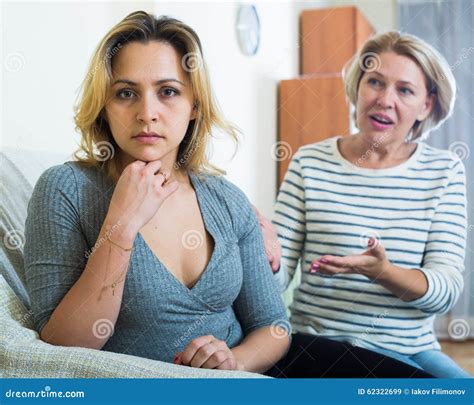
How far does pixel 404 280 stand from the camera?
94 cm

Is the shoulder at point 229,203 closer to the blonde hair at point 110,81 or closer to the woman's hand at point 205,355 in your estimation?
the blonde hair at point 110,81

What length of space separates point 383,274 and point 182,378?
0.37 metres

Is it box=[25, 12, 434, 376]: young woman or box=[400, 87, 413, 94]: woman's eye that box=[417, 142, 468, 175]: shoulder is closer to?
box=[400, 87, 413, 94]: woman's eye

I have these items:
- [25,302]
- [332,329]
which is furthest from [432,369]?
[25,302]

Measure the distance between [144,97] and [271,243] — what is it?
32 centimetres

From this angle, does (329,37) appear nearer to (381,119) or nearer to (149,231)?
(381,119)

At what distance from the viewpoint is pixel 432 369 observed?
947 millimetres

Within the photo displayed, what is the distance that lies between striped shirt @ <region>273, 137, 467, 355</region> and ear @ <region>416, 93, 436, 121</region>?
49 mm

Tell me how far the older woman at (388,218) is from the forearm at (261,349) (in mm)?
118

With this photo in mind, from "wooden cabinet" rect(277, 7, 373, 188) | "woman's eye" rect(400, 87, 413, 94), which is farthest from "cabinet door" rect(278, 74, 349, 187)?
"woman's eye" rect(400, 87, 413, 94)

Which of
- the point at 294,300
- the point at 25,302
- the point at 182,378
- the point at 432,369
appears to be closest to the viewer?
the point at 182,378

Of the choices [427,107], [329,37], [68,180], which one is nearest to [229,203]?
[68,180]

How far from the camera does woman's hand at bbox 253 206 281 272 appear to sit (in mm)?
959

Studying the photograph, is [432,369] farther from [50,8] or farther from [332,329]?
[50,8]
